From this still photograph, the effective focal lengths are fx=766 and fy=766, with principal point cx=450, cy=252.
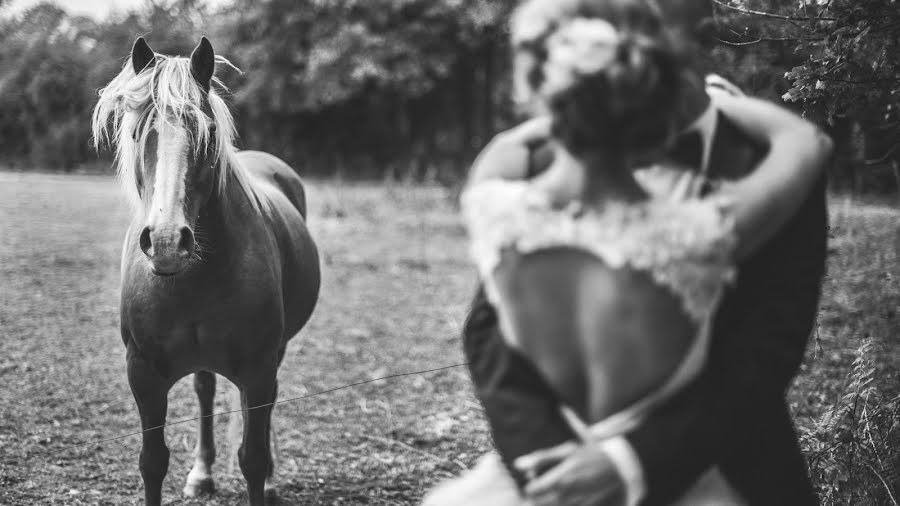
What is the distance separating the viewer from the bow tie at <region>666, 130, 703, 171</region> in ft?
4.69

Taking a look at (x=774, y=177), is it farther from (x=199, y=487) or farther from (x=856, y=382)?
(x=199, y=487)

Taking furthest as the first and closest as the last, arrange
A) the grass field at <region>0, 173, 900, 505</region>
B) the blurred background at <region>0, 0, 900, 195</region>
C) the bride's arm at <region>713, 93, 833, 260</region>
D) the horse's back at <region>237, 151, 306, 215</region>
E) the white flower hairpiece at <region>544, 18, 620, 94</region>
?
1. the blurred background at <region>0, 0, 900, 195</region>
2. the horse's back at <region>237, 151, 306, 215</region>
3. the grass field at <region>0, 173, 900, 505</region>
4. the bride's arm at <region>713, 93, 833, 260</region>
5. the white flower hairpiece at <region>544, 18, 620, 94</region>

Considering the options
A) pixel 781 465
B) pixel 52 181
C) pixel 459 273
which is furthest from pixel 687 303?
pixel 52 181

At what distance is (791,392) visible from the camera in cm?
432

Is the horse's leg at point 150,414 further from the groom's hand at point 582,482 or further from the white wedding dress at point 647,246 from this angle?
the groom's hand at point 582,482

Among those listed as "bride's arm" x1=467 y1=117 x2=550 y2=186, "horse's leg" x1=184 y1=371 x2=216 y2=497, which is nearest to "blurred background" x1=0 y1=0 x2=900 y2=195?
"horse's leg" x1=184 y1=371 x2=216 y2=497

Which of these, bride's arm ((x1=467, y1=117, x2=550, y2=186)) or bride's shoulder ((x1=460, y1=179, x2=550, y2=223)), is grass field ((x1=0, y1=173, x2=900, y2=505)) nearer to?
bride's arm ((x1=467, y1=117, x2=550, y2=186))

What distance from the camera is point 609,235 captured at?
1233 millimetres

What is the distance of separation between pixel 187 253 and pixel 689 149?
178cm

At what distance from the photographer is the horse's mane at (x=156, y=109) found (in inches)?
108

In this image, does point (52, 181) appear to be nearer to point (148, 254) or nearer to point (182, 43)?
point (182, 43)

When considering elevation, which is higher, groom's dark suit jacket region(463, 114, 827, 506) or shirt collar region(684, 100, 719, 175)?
shirt collar region(684, 100, 719, 175)

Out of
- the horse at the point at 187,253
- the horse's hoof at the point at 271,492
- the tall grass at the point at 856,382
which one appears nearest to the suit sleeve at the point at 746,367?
the tall grass at the point at 856,382

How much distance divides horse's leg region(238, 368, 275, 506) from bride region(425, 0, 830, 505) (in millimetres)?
1980
